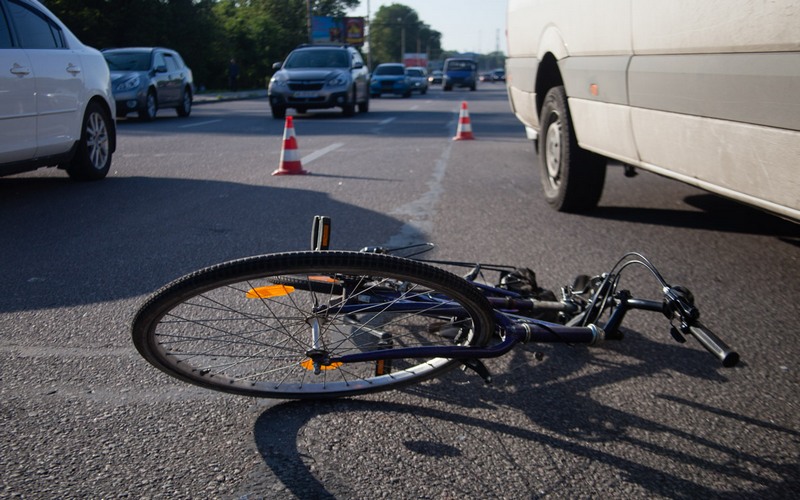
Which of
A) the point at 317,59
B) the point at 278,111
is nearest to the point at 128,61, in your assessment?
the point at 278,111

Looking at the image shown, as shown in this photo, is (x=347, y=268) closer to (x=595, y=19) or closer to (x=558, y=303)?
(x=558, y=303)

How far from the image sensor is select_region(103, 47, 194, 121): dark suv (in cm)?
1750

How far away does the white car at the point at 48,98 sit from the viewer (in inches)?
267

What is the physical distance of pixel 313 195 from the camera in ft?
24.9

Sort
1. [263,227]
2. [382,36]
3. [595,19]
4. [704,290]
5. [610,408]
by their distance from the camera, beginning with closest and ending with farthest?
1. [610,408]
2. [704,290]
3. [595,19]
4. [263,227]
5. [382,36]

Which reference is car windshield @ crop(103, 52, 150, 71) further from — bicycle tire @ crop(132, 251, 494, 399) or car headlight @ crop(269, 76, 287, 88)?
bicycle tire @ crop(132, 251, 494, 399)

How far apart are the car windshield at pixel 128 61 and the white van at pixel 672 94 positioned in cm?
1324

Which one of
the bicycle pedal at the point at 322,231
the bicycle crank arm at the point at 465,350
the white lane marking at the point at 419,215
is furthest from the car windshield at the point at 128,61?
the bicycle crank arm at the point at 465,350

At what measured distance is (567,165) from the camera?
255 inches

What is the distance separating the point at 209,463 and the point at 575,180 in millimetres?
4554

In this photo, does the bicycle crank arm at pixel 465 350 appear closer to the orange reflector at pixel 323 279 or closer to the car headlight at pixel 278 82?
Answer: the orange reflector at pixel 323 279

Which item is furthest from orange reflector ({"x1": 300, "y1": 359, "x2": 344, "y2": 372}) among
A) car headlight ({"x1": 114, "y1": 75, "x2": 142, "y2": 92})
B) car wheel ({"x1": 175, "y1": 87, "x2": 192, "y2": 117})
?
car wheel ({"x1": 175, "y1": 87, "x2": 192, "y2": 117})

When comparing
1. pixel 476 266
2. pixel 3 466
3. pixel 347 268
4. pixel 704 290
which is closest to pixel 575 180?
pixel 704 290

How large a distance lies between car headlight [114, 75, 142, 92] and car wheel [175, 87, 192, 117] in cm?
227
